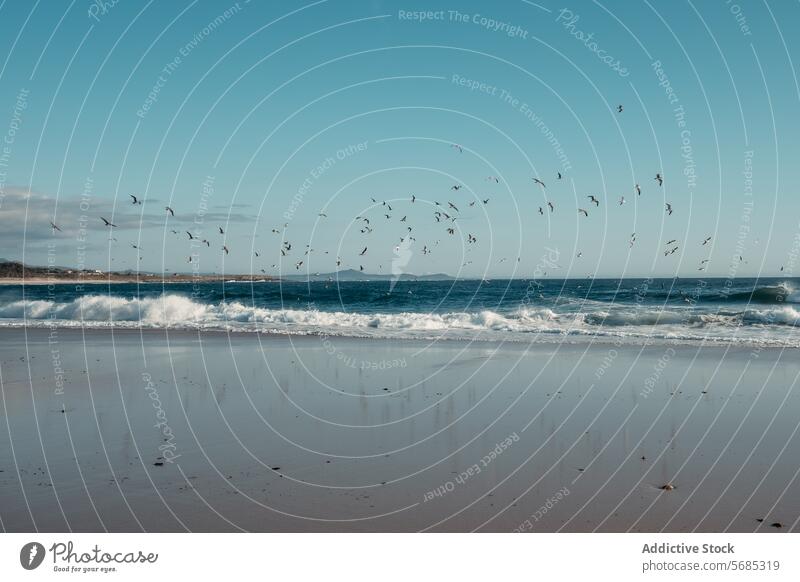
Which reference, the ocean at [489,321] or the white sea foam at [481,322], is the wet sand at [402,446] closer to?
the ocean at [489,321]

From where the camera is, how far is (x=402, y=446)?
10031mm

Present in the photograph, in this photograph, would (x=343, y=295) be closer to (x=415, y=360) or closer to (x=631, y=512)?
A: (x=415, y=360)

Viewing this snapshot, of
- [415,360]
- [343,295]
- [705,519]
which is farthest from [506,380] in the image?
[343,295]

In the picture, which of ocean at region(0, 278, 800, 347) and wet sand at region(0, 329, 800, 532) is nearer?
wet sand at region(0, 329, 800, 532)

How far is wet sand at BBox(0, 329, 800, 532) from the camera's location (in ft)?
24.0

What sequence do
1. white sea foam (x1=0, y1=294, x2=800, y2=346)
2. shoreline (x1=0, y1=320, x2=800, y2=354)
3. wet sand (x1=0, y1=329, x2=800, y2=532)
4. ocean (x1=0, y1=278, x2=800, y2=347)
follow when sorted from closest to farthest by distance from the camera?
wet sand (x1=0, y1=329, x2=800, y2=532) → shoreline (x1=0, y1=320, x2=800, y2=354) → ocean (x1=0, y1=278, x2=800, y2=347) → white sea foam (x1=0, y1=294, x2=800, y2=346)

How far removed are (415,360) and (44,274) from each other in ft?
508

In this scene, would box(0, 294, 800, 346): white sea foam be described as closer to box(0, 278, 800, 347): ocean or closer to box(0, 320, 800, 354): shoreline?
box(0, 278, 800, 347): ocean

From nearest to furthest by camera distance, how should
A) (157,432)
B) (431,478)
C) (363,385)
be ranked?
(431,478) < (157,432) < (363,385)

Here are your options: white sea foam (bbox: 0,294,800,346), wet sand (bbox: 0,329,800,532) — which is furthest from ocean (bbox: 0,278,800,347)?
wet sand (bbox: 0,329,800,532)

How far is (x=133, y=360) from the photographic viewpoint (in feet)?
65.8

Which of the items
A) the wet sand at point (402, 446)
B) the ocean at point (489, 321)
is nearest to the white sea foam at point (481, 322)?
the ocean at point (489, 321)

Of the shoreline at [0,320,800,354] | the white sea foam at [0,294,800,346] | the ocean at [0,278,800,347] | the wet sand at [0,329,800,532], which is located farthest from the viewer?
the white sea foam at [0,294,800,346]

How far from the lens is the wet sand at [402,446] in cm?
731
